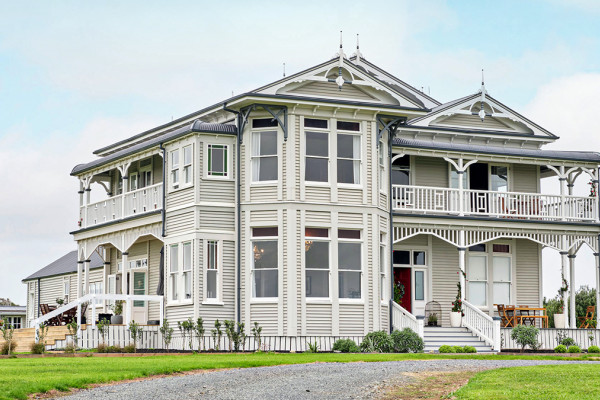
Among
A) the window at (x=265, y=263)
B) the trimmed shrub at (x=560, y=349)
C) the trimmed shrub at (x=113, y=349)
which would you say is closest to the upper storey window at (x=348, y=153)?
the window at (x=265, y=263)

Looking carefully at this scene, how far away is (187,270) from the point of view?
29.4m

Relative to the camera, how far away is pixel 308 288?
29.0 metres

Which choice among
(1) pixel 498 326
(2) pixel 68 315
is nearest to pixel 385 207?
(1) pixel 498 326

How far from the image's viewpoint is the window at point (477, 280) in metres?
34.4

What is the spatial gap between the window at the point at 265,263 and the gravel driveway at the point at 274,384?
974 centimetres

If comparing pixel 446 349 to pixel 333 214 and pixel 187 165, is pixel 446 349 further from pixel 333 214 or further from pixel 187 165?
pixel 187 165

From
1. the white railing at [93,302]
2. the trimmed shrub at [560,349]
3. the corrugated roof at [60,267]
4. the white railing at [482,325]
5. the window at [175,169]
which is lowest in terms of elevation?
the trimmed shrub at [560,349]

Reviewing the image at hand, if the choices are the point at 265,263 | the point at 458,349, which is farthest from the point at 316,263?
the point at 458,349

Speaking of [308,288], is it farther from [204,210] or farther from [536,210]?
[536,210]

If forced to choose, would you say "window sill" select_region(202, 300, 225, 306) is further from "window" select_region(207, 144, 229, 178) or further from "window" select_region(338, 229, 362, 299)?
"window" select_region(207, 144, 229, 178)

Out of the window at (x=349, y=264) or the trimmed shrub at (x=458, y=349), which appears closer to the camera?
the trimmed shrub at (x=458, y=349)

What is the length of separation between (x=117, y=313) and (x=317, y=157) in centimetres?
974

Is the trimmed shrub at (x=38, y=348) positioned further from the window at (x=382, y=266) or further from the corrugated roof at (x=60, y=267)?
the corrugated roof at (x=60, y=267)

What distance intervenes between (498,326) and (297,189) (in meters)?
7.57
